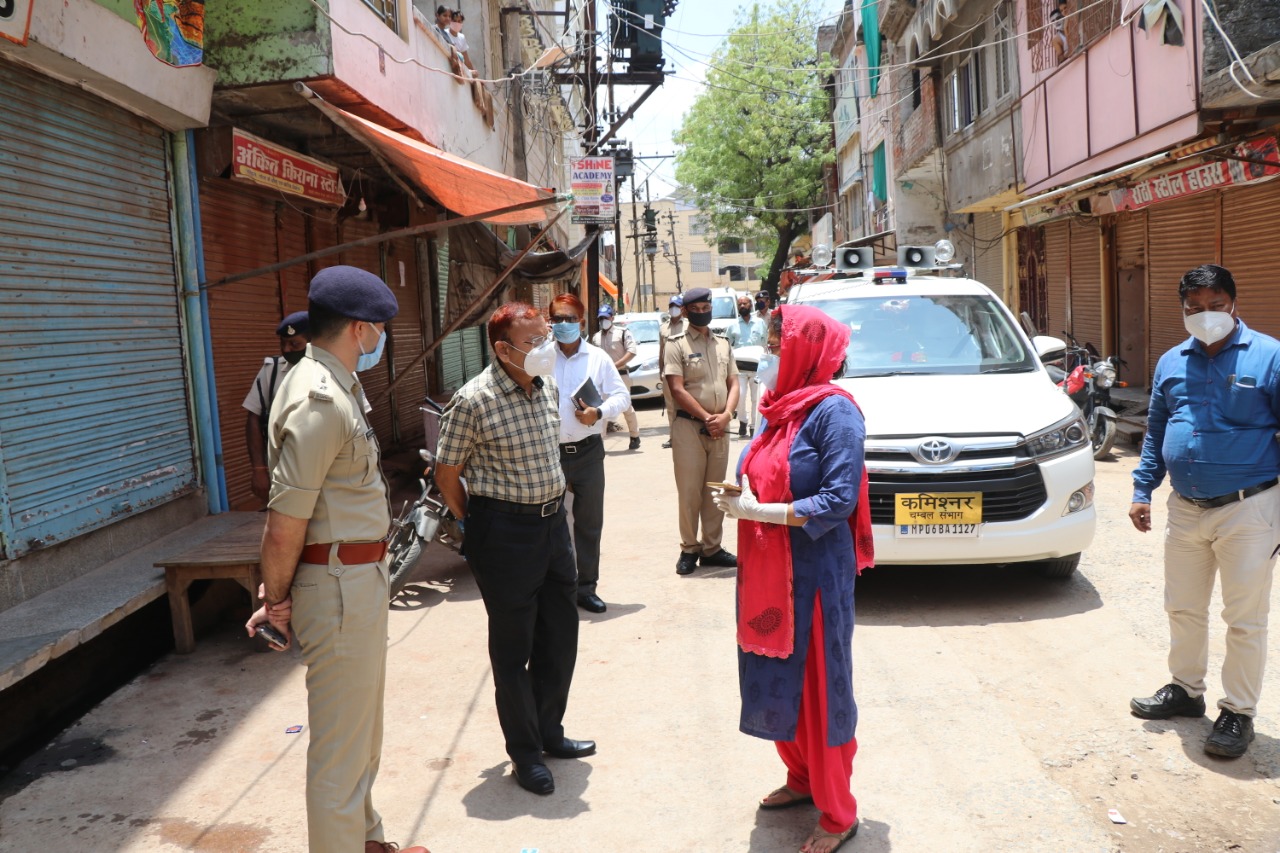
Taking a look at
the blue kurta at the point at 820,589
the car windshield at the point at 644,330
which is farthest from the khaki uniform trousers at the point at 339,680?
the car windshield at the point at 644,330

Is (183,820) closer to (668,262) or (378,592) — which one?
(378,592)

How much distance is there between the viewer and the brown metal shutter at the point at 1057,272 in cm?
1844

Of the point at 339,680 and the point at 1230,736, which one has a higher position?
the point at 339,680

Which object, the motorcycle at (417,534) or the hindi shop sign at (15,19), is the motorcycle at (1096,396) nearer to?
the motorcycle at (417,534)

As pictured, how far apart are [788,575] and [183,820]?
243 centimetres

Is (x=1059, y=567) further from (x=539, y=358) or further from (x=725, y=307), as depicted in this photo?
(x=725, y=307)

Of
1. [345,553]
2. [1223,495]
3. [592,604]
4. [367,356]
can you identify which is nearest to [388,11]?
[592,604]

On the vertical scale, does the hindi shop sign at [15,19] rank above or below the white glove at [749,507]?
above

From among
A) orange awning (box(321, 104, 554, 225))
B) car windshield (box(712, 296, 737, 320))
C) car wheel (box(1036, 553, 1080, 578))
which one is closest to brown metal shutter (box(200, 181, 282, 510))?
orange awning (box(321, 104, 554, 225))

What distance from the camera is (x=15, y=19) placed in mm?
4680

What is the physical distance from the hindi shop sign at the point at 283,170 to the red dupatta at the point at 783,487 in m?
5.42

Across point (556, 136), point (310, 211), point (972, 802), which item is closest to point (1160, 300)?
point (310, 211)

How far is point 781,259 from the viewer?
130 ft

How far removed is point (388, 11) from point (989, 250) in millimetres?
16966
